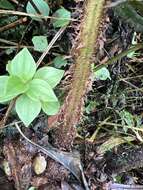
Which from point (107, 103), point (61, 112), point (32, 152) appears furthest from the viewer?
point (107, 103)

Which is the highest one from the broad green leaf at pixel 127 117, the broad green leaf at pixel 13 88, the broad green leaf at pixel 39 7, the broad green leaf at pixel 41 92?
the broad green leaf at pixel 39 7

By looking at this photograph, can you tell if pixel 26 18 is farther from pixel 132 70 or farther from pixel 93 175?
pixel 93 175

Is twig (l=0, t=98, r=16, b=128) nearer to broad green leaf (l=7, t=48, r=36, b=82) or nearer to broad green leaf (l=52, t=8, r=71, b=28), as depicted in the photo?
broad green leaf (l=7, t=48, r=36, b=82)

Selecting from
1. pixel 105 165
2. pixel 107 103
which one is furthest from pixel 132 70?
pixel 105 165

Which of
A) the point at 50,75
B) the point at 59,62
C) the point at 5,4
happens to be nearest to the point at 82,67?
the point at 50,75

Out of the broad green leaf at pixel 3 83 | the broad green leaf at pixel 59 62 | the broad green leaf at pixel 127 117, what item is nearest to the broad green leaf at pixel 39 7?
the broad green leaf at pixel 59 62

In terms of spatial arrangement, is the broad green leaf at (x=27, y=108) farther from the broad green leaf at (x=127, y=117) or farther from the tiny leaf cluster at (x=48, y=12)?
the broad green leaf at (x=127, y=117)
